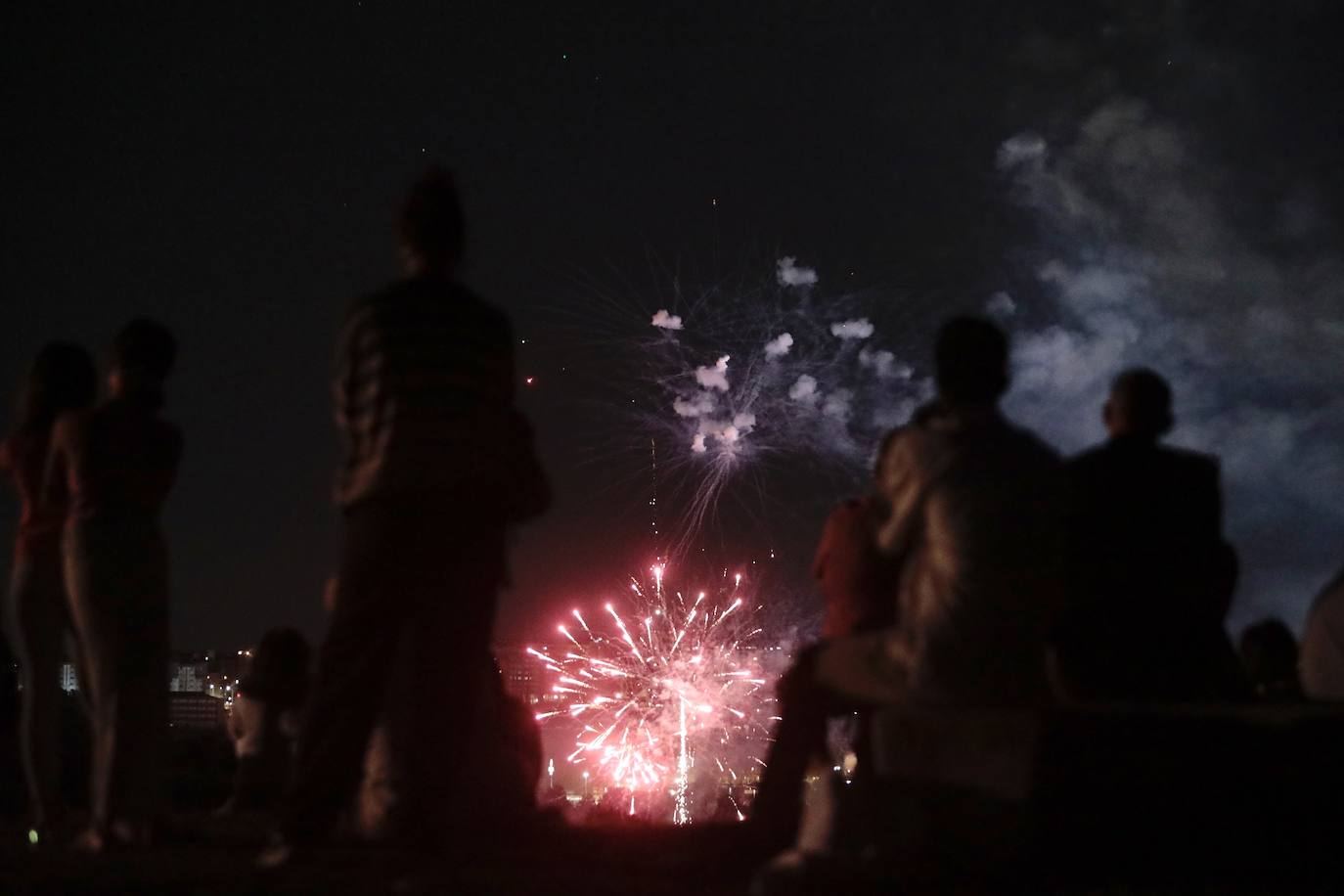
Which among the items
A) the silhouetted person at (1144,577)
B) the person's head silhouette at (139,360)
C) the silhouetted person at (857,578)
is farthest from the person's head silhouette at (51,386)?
the silhouetted person at (1144,577)

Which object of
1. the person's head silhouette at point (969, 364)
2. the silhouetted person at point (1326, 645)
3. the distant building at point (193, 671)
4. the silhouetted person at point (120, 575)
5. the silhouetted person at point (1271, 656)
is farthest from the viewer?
the distant building at point (193, 671)

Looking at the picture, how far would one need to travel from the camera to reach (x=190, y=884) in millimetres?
4137

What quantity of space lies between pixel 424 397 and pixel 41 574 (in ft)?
6.83

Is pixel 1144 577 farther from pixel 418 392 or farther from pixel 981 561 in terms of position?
pixel 418 392

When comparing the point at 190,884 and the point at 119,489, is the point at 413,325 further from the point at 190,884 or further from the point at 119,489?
the point at 190,884

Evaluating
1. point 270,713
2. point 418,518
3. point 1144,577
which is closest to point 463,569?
point 418,518

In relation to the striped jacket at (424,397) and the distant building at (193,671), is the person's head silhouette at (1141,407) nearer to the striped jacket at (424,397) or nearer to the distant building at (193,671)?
the striped jacket at (424,397)

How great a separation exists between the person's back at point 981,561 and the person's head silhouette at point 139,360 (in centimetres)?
281

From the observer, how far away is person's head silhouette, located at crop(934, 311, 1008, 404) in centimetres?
448

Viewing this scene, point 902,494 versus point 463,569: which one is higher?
point 902,494

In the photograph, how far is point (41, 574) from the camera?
5484mm

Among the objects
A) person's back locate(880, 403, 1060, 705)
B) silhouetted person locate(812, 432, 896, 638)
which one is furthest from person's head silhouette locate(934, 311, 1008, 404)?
silhouetted person locate(812, 432, 896, 638)

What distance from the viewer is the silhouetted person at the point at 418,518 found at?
4.29m

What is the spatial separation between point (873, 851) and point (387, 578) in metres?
1.64
